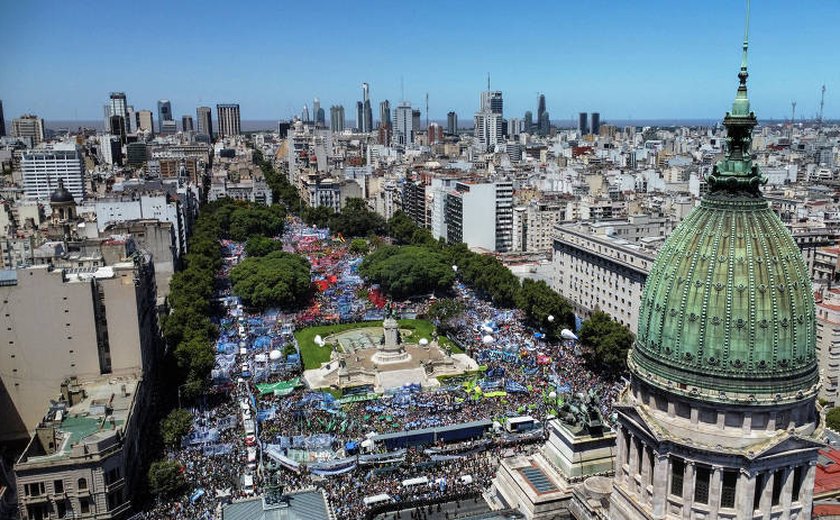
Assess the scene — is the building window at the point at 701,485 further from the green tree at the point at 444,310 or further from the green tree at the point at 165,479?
the green tree at the point at 444,310

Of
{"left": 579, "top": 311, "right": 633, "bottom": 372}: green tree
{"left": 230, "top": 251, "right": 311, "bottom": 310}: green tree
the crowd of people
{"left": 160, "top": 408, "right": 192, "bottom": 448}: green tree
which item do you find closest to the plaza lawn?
the crowd of people

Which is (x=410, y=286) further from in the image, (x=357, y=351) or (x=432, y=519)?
(x=432, y=519)

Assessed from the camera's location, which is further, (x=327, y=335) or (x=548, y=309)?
(x=327, y=335)

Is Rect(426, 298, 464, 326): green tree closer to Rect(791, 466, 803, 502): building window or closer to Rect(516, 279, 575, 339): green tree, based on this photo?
Rect(516, 279, 575, 339): green tree

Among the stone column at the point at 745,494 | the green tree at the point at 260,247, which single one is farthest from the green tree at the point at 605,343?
the green tree at the point at 260,247

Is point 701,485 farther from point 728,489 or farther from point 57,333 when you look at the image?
point 57,333

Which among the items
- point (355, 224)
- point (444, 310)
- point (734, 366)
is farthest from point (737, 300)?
point (355, 224)

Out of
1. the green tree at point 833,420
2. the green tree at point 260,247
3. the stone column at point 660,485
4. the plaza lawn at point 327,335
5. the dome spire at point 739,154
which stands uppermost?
the dome spire at point 739,154
